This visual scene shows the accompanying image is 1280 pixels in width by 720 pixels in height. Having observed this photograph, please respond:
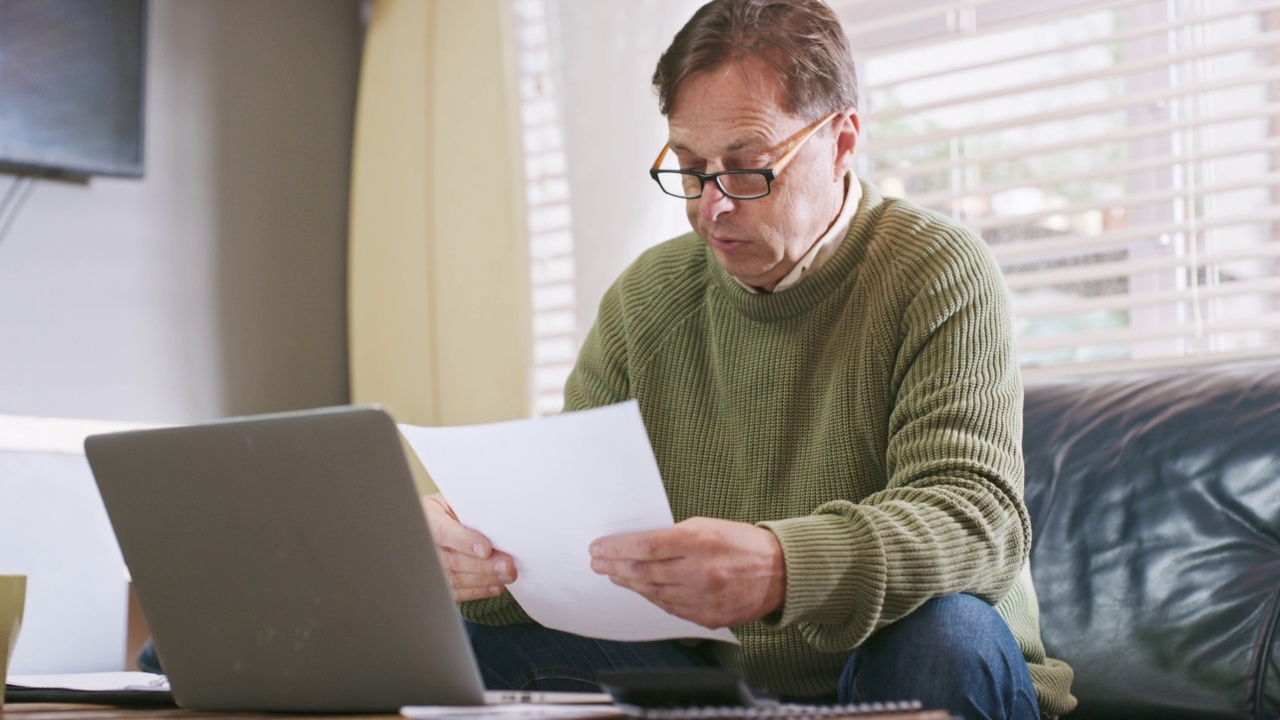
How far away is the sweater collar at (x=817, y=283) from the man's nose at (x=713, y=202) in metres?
0.14

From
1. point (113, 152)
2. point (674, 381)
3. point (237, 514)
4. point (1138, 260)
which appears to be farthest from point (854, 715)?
point (113, 152)

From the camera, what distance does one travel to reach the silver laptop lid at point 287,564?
2.60ft

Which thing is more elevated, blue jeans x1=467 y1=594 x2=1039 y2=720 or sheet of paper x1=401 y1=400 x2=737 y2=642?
sheet of paper x1=401 y1=400 x2=737 y2=642

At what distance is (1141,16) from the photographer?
214 cm

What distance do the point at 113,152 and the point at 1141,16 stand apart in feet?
6.36

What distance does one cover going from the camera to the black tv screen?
2.31 meters

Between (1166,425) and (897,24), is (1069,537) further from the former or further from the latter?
(897,24)

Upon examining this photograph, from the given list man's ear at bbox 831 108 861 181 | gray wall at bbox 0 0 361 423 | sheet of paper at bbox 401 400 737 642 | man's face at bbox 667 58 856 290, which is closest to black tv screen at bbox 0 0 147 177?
gray wall at bbox 0 0 361 423

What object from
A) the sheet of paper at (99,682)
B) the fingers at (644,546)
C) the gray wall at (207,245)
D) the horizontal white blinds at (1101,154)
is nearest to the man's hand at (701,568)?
the fingers at (644,546)

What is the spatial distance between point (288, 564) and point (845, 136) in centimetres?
83

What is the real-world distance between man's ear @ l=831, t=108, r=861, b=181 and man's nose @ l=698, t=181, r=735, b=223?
17 centimetres

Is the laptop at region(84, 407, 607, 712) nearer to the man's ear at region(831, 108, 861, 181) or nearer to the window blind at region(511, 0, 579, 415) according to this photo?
the man's ear at region(831, 108, 861, 181)

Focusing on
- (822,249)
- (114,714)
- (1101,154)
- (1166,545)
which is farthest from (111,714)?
(1101,154)

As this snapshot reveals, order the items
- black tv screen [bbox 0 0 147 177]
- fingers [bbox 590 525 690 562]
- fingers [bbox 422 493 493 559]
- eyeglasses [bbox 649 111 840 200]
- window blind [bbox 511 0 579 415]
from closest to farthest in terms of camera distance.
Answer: fingers [bbox 590 525 690 562], fingers [bbox 422 493 493 559], eyeglasses [bbox 649 111 840 200], black tv screen [bbox 0 0 147 177], window blind [bbox 511 0 579 415]
